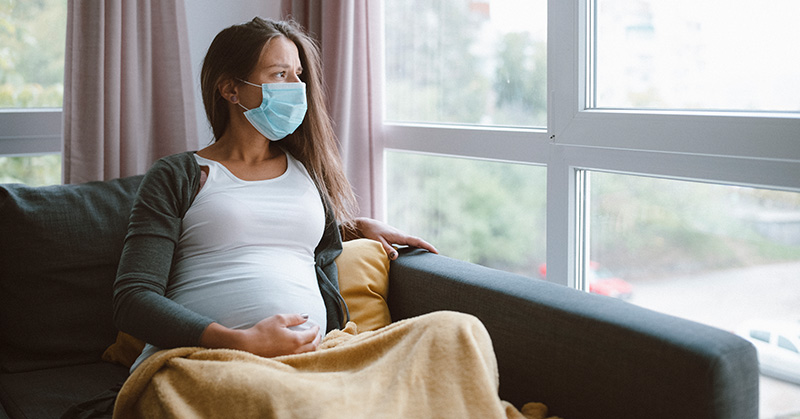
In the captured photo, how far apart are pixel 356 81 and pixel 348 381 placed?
1.54 metres

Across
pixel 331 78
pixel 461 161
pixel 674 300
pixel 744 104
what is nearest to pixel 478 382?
pixel 674 300

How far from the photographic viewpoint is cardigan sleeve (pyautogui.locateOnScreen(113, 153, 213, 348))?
53.1 inches

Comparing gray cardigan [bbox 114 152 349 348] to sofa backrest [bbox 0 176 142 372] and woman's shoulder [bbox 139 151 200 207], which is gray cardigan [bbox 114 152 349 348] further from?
sofa backrest [bbox 0 176 142 372]

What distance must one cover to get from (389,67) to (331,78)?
230 millimetres

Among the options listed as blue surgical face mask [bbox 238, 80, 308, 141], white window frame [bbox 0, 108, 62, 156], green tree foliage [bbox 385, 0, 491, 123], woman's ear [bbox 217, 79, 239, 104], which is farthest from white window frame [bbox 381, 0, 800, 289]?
white window frame [bbox 0, 108, 62, 156]

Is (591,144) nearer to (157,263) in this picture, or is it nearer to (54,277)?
(157,263)

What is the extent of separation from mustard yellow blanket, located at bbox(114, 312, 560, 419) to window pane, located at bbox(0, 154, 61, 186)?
1266 millimetres

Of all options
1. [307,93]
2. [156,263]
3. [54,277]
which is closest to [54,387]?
[54,277]

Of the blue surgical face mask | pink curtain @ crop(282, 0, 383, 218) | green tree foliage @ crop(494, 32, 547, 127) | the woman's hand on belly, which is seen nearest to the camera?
the woman's hand on belly

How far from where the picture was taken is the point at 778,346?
150cm

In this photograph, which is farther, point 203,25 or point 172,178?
point 203,25

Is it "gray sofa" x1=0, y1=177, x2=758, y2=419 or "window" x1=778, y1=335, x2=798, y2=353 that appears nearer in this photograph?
"gray sofa" x1=0, y1=177, x2=758, y2=419

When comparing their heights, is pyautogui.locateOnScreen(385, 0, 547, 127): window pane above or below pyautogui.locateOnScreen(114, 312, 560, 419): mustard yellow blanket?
above

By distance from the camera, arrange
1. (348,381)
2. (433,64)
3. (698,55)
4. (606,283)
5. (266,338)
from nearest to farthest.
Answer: (348,381), (266,338), (698,55), (606,283), (433,64)
